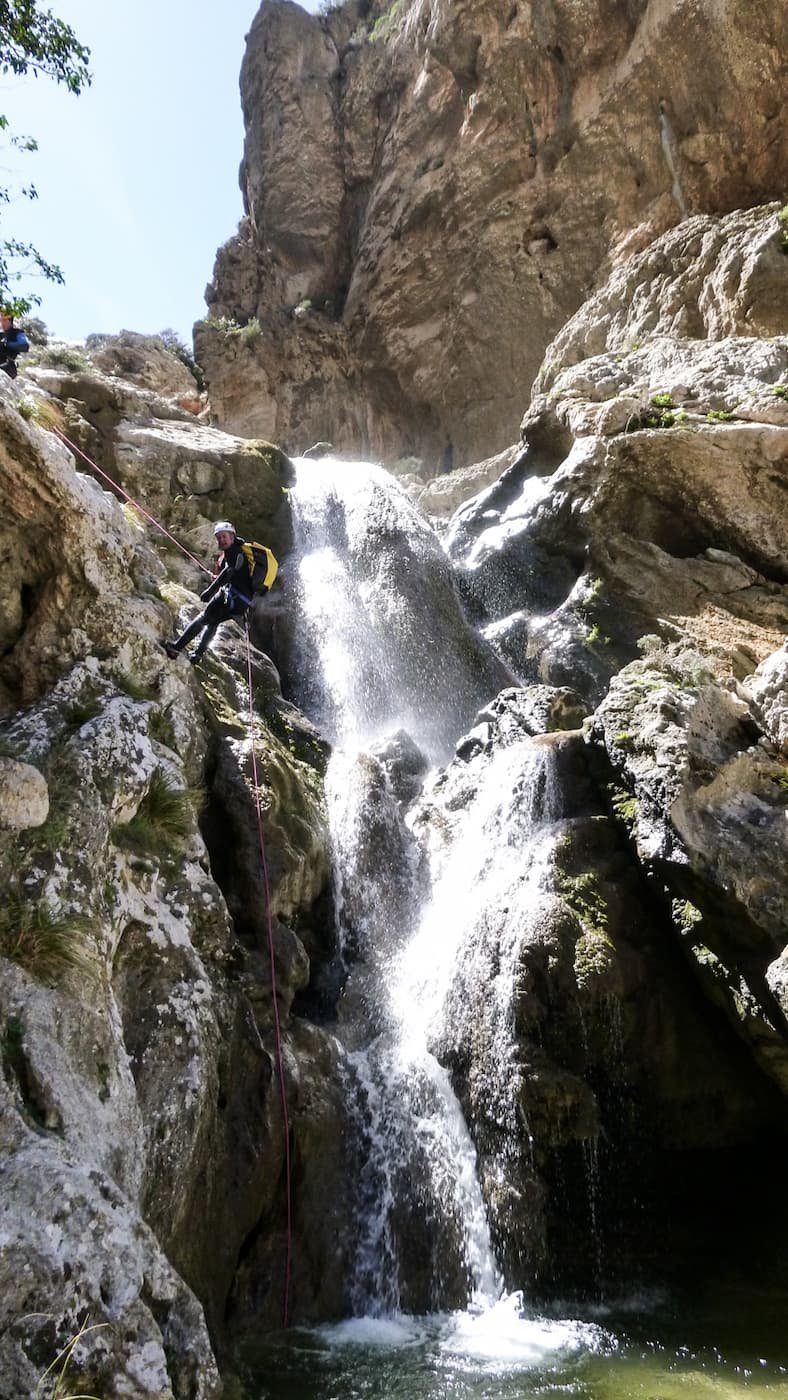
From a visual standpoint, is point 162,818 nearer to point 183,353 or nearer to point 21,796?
point 21,796

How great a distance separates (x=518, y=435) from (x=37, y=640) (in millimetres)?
21361

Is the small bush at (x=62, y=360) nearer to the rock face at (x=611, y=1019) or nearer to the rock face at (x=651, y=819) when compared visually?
the rock face at (x=651, y=819)

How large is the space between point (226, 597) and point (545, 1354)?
728 centimetres

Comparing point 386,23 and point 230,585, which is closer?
point 230,585

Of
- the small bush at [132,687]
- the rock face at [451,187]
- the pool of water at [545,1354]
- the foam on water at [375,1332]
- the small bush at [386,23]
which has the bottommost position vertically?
the pool of water at [545,1354]

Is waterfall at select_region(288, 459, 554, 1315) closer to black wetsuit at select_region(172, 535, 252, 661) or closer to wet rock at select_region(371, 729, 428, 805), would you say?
wet rock at select_region(371, 729, 428, 805)

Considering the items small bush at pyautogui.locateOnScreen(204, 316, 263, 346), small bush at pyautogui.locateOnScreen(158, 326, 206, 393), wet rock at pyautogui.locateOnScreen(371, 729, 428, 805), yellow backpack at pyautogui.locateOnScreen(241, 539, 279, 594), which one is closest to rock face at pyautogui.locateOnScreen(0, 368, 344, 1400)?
yellow backpack at pyautogui.locateOnScreen(241, 539, 279, 594)

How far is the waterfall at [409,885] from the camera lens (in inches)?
303

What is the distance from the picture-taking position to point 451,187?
2680 centimetres

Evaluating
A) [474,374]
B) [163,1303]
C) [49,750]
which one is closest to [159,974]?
[49,750]

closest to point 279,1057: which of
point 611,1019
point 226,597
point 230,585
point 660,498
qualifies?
point 611,1019

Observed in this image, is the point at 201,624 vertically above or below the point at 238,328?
below

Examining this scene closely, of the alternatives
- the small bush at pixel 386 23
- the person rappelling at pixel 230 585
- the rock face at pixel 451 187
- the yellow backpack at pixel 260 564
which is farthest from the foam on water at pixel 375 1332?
the small bush at pixel 386 23

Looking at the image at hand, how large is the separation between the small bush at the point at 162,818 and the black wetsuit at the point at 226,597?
1901 mm
